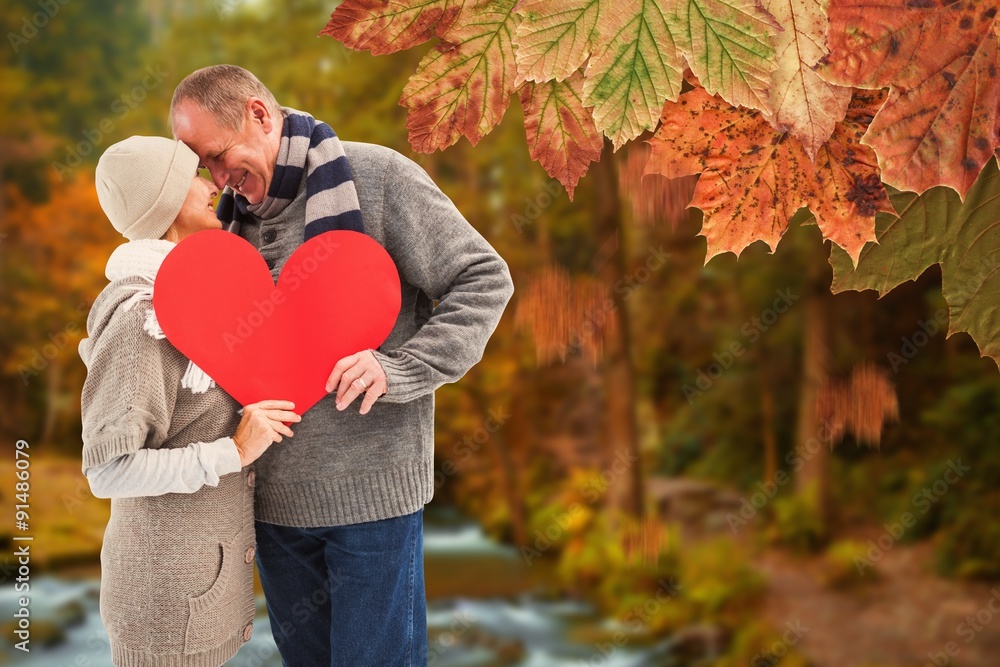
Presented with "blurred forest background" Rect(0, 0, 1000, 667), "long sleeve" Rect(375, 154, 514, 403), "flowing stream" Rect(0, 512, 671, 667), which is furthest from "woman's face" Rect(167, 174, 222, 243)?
"flowing stream" Rect(0, 512, 671, 667)

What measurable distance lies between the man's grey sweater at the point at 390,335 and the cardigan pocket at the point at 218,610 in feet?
0.23

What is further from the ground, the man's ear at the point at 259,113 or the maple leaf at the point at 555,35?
the man's ear at the point at 259,113

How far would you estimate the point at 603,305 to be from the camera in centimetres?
409

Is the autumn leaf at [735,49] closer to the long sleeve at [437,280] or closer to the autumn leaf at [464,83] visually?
the autumn leaf at [464,83]

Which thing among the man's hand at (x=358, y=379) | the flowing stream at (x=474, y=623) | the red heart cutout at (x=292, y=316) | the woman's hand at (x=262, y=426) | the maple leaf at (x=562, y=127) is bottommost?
the flowing stream at (x=474, y=623)

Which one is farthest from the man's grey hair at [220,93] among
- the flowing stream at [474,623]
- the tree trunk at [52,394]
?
the tree trunk at [52,394]

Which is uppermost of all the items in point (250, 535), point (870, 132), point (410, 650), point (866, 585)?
point (870, 132)

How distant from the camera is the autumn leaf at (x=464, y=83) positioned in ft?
1.40

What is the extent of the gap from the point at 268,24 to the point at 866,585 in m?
4.32

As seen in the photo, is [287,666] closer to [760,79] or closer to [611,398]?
[760,79]

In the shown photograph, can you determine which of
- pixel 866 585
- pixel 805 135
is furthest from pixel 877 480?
pixel 805 135

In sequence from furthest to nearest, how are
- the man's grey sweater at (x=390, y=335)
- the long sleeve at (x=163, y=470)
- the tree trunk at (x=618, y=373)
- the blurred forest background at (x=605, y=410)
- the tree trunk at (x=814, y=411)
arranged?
1. the tree trunk at (x=618, y=373)
2. the tree trunk at (x=814, y=411)
3. the blurred forest background at (x=605, y=410)
4. the man's grey sweater at (x=390, y=335)
5. the long sleeve at (x=163, y=470)

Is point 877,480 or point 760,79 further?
point 877,480

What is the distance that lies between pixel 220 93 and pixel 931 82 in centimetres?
64
